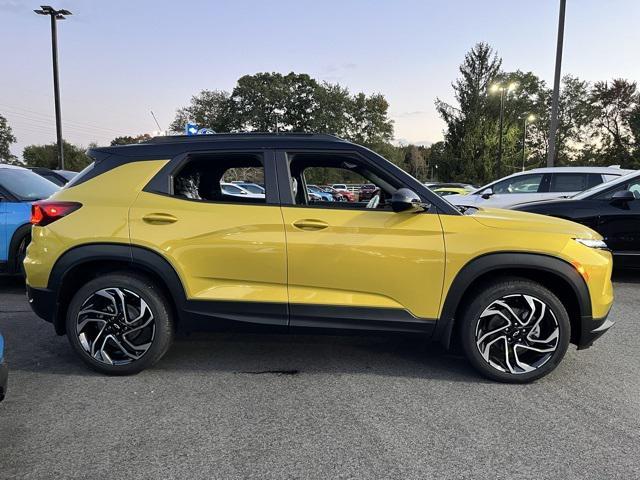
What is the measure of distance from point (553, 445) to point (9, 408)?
345 centimetres

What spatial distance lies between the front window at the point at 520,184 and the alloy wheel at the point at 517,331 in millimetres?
7555

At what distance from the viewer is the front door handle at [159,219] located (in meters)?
3.57

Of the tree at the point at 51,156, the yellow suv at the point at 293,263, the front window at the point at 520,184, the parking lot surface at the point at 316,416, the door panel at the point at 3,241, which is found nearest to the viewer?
the parking lot surface at the point at 316,416

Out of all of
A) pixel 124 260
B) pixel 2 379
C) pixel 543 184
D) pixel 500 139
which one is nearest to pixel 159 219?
pixel 124 260

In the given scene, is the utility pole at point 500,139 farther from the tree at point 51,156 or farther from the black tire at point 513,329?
the tree at point 51,156

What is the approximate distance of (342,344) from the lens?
4.43 m

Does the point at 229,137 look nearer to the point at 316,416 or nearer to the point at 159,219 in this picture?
the point at 159,219

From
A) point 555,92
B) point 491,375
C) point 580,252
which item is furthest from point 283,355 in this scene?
point 555,92

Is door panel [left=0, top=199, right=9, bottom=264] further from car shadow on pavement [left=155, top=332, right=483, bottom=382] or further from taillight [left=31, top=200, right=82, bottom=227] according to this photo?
car shadow on pavement [left=155, top=332, right=483, bottom=382]

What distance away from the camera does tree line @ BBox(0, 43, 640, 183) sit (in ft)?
103

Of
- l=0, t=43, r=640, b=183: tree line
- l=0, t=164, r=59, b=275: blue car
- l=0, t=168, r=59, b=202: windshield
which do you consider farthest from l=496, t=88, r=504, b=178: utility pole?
l=0, t=164, r=59, b=275: blue car

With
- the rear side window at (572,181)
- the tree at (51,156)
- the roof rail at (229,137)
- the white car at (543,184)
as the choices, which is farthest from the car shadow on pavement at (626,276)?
the tree at (51,156)

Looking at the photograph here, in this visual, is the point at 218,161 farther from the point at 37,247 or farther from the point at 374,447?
the point at 374,447

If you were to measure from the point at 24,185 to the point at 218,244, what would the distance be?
15.1 ft
